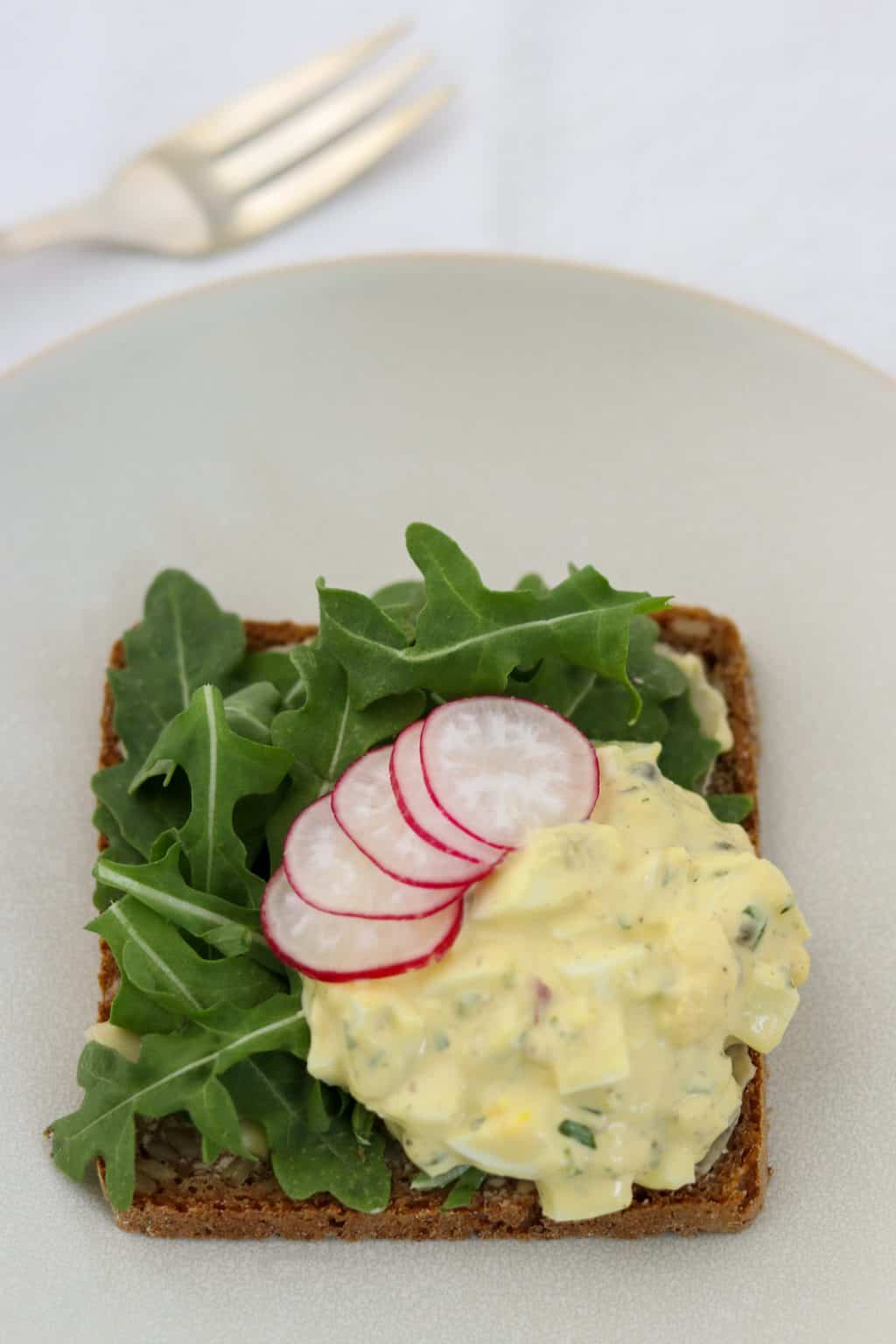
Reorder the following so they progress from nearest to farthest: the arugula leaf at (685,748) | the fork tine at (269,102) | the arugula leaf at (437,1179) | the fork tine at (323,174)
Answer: the arugula leaf at (437,1179), the arugula leaf at (685,748), the fork tine at (269,102), the fork tine at (323,174)

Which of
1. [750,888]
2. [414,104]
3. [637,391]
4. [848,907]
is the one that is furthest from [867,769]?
[414,104]

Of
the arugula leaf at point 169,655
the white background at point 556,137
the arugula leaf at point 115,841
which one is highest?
the white background at point 556,137

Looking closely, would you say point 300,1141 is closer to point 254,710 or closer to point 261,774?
point 261,774

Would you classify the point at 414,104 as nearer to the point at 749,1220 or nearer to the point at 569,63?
the point at 569,63

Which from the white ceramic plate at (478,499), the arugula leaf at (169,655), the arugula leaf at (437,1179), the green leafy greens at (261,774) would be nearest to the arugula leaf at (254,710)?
the green leafy greens at (261,774)

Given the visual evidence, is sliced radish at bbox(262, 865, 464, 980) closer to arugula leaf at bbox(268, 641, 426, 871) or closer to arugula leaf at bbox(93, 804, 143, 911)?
arugula leaf at bbox(268, 641, 426, 871)

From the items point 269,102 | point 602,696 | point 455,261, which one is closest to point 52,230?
point 269,102

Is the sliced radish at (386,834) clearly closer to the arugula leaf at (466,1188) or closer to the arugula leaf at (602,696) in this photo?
the arugula leaf at (602,696)
